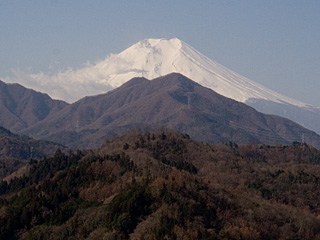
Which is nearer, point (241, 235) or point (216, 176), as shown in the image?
point (241, 235)

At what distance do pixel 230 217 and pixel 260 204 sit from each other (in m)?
5.22

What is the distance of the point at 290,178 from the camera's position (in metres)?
64.2

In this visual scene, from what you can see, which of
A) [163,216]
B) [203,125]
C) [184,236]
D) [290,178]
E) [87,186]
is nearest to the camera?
[184,236]

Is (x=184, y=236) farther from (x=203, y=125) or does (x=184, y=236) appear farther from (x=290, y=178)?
(x=203, y=125)

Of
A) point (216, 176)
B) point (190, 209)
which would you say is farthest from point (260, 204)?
point (216, 176)

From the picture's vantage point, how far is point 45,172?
65.9 metres

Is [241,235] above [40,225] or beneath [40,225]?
above

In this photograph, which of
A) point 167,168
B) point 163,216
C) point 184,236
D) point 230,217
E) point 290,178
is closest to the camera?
point 184,236

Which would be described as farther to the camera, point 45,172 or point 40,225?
point 45,172

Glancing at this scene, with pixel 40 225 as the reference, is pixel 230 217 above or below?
above

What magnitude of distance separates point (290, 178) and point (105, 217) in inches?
1256

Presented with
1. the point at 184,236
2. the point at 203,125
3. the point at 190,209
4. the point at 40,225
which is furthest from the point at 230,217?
the point at 203,125

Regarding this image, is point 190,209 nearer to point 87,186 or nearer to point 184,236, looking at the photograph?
point 184,236

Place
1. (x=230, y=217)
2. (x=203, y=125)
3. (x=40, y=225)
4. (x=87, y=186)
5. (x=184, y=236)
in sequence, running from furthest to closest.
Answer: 1. (x=203, y=125)
2. (x=87, y=186)
3. (x=40, y=225)
4. (x=230, y=217)
5. (x=184, y=236)
